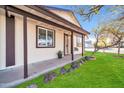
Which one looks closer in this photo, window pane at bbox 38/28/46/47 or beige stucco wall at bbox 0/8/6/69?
beige stucco wall at bbox 0/8/6/69

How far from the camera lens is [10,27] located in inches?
351

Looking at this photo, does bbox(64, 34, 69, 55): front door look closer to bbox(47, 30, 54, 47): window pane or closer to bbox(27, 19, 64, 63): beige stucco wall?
bbox(27, 19, 64, 63): beige stucco wall

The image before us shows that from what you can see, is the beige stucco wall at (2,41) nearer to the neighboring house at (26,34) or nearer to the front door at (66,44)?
the neighboring house at (26,34)

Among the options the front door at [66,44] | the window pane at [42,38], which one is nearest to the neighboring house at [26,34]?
the window pane at [42,38]

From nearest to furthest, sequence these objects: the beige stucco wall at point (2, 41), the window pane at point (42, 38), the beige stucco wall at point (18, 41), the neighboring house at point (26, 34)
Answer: the neighboring house at point (26, 34)
the beige stucco wall at point (2, 41)
the beige stucco wall at point (18, 41)
the window pane at point (42, 38)

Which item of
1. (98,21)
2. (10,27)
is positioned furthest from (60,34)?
(10,27)

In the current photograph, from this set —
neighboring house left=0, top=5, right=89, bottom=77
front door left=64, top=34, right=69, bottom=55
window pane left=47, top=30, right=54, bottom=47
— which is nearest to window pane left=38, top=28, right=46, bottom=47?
neighboring house left=0, top=5, right=89, bottom=77

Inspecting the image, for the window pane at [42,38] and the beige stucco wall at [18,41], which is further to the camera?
the window pane at [42,38]

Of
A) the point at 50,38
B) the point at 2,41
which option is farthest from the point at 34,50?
the point at 2,41

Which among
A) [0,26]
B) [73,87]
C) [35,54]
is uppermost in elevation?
[0,26]
